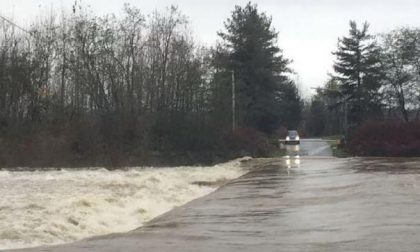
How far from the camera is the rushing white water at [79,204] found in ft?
39.1

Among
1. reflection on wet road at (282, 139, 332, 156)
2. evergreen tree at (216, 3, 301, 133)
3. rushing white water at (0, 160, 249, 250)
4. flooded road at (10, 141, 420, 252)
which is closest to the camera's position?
flooded road at (10, 141, 420, 252)

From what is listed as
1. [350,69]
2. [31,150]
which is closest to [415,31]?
[350,69]

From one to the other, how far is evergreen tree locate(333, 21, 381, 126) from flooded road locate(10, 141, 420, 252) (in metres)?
50.5

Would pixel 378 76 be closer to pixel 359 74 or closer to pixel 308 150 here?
pixel 359 74

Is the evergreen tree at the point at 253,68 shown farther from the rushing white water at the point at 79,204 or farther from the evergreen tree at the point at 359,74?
the rushing white water at the point at 79,204

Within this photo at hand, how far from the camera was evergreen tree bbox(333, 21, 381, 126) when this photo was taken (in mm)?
71375

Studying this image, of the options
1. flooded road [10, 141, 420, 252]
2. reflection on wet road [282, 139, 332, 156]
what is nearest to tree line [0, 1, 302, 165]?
reflection on wet road [282, 139, 332, 156]

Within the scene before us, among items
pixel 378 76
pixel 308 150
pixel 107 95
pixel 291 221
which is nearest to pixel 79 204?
pixel 291 221

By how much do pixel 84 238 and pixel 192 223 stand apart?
2.65 meters

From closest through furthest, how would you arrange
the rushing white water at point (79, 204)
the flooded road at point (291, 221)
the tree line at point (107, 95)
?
1. the flooded road at point (291, 221)
2. the rushing white water at point (79, 204)
3. the tree line at point (107, 95)

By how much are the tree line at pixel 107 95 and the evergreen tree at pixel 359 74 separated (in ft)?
76.7

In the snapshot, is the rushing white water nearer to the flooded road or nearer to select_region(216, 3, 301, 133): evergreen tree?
the flooded road

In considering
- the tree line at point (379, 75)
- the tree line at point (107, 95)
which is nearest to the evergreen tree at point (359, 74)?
the tree line at point (379, 75)

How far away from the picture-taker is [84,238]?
1198cm
